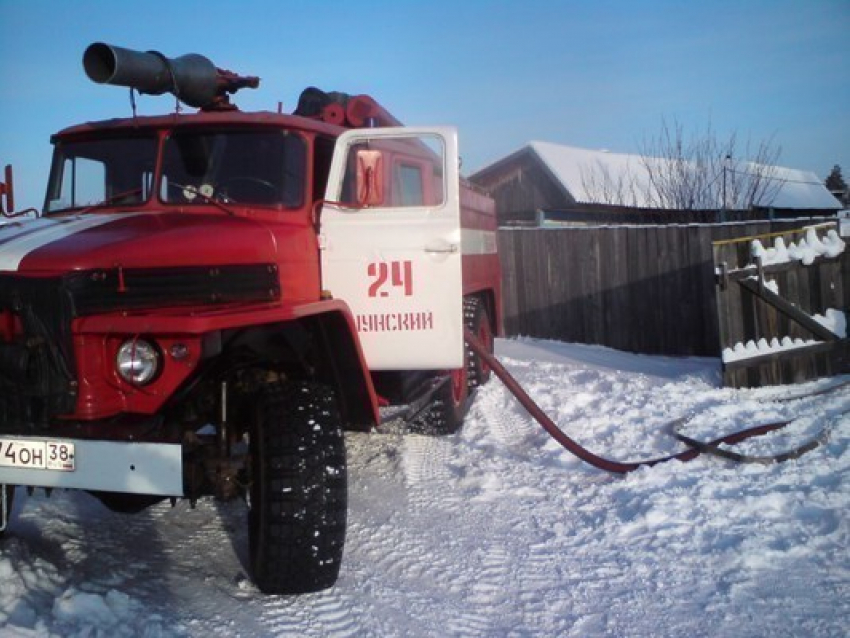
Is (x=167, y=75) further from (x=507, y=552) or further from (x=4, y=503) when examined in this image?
(x=507, y=552)

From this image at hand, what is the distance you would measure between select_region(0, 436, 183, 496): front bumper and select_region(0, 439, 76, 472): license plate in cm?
5

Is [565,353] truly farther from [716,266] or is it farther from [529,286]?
[716,266]

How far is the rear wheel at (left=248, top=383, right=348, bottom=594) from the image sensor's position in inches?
129

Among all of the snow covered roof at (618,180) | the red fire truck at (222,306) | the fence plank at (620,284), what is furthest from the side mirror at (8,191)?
the snow covered roof at (618,180)

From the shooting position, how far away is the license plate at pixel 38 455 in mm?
3084

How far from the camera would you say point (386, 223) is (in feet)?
14.9

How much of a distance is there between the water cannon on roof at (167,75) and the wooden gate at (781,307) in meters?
4.65

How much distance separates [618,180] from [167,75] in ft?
67.1

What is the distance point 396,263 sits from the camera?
455cm

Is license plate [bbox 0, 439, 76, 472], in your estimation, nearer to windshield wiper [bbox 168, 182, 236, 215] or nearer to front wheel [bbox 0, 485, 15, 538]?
front wheel [bbox 0, 485, 15, 538]

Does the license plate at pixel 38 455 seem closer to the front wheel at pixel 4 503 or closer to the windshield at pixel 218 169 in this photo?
the front wheel at pixel 4 503

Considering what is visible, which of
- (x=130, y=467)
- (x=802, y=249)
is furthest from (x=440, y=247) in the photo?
(x=802, y=249)

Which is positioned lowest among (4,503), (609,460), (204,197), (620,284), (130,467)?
(609,460)

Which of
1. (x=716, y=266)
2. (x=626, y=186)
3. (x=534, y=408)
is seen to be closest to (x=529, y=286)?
(x=716, y=266)
